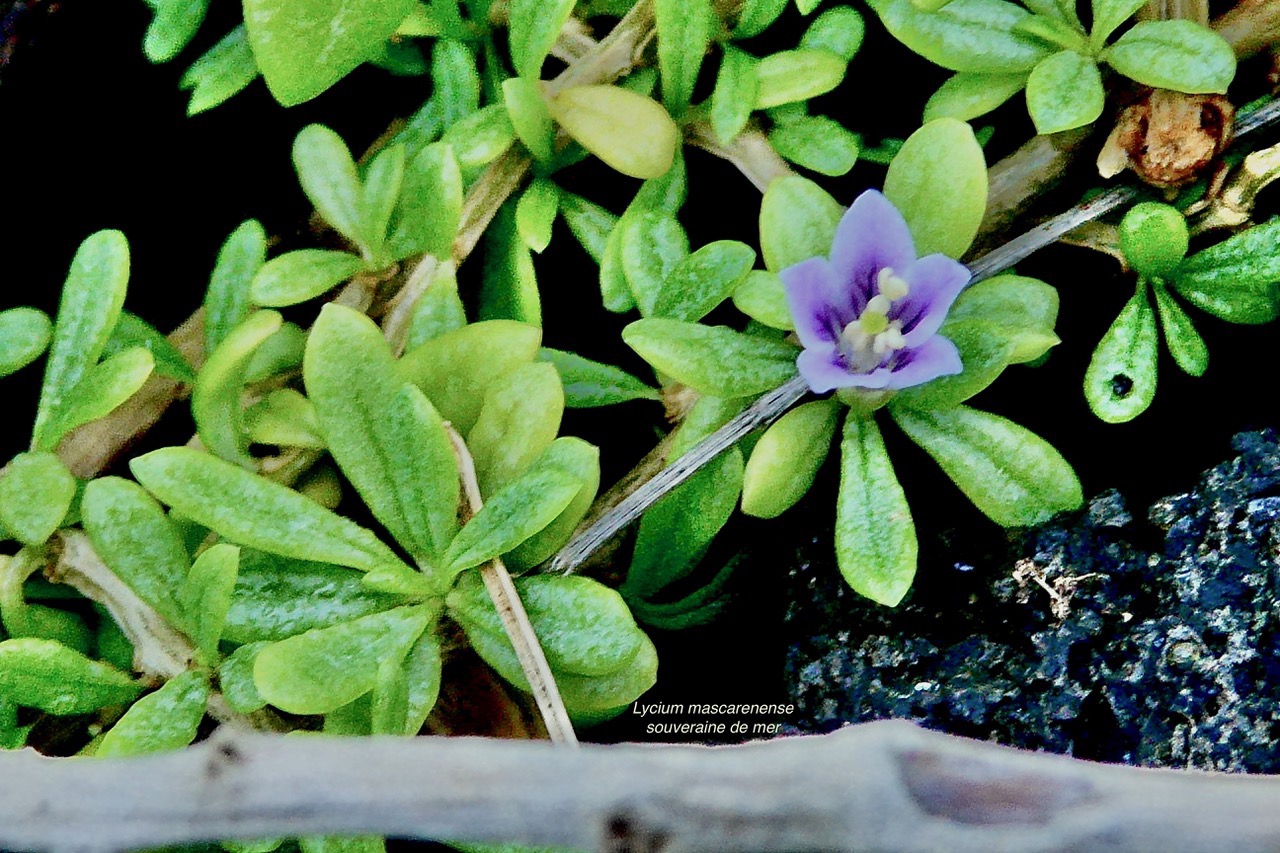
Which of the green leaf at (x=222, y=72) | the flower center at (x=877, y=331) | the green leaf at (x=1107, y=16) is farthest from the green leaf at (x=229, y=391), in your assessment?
the green leaf at (x=1107, y=16)

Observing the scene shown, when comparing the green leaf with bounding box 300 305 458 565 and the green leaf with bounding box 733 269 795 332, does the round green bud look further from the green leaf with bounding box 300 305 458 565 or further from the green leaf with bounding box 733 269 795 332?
the green leaf with bounding box 300 305 458 565

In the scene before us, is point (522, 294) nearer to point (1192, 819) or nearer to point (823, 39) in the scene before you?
point (823, 39)

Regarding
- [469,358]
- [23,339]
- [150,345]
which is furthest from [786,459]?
[23,339]

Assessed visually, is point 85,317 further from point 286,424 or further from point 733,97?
point 733,97

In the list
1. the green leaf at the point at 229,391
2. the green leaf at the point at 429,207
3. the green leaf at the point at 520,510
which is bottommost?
the green leaf at the point at 520,510

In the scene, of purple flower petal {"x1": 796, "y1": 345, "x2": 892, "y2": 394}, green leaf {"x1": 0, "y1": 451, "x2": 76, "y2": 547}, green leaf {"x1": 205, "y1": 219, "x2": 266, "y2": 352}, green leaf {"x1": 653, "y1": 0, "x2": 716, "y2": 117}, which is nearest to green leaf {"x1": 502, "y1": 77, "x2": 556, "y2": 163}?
green leaf {"x1": 653, "y1": 0, "x2": 716, "y2": 117}

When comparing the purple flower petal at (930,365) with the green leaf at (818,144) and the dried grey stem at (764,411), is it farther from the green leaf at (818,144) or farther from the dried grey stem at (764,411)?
the green leaf at (818,144)
